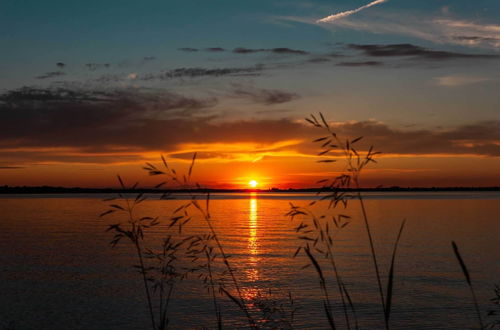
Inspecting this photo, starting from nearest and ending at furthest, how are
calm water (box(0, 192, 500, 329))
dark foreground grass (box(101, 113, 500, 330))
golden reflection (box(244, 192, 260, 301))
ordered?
1. dark foreground grass (box(101, 113, 500, 330))
2. calm water (box(0, 192, 500, 329))
3. golden reflection (box(244, 192, 260, 301))

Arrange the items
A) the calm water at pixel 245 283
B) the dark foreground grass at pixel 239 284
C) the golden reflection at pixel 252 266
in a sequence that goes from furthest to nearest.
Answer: the golden reflection at pixel 252 266 → the calm water at pixel 245 283 → the dark foreground grass at pixel 239 284

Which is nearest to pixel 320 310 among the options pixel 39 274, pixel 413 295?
pixel 413 295

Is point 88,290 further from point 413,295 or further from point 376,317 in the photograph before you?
point 413,295

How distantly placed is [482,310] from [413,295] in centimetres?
329

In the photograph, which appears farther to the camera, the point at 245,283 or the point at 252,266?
the point at 252,266

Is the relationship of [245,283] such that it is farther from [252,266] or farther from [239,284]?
[252,266]

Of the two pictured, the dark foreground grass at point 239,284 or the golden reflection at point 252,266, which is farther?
the golden reflection at point 252,266

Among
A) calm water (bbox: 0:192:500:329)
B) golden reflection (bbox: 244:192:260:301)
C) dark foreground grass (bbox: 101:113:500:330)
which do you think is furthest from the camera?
golden reflection (bbox: 244:192:260:301)

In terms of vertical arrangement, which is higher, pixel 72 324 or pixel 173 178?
pixel 173 178

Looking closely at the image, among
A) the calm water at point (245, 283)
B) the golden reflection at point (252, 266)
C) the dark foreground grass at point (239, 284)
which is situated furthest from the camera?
the golden reflection at point (252, 266)

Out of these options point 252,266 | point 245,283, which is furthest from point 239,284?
point 252,266

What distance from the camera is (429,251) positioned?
39.5 meters

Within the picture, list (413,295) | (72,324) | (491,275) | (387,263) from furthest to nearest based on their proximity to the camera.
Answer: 1. (387,263)
2. (491,275)
3. (413,295)
4. (72,324)

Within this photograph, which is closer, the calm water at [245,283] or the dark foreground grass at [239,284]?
the dark foreground grass at [239,284]
